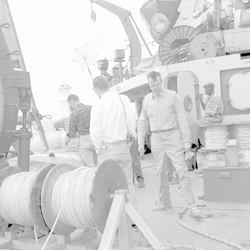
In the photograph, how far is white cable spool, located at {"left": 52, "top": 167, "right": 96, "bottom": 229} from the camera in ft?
11.4

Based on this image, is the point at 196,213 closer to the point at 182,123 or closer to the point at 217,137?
the point at 182,123

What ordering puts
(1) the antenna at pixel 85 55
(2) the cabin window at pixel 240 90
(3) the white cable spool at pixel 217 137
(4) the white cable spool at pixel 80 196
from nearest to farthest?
(4) the white cable spool at pixel 80 196 → (3) the white cable spool at pixel 217 137 → (2) the cabin window at pixel 240 90 → (1) the antenna at pixel 85 55

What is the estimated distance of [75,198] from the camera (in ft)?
11.6

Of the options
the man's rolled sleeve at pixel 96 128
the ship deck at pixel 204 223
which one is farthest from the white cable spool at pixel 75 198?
the ship deck at pixel 204 223

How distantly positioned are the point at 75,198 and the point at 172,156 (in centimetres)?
199

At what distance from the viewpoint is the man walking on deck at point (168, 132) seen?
5105mm

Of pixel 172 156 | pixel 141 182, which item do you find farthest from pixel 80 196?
pixel 141 182

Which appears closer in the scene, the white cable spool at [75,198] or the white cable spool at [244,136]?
the white cable spool at [75,198]

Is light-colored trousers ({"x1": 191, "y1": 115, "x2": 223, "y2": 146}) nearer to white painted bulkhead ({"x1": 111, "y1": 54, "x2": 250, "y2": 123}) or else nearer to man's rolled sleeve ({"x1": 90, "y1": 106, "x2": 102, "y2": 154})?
white painted bulkhead ({"x1": 111, "y1": 54, "x2": 250, "y2": 123})

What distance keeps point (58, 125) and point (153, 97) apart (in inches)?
207

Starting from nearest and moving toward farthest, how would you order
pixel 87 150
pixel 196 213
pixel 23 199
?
1. pixel 23 199
2. pixel 196 213
3. pixel 87 150

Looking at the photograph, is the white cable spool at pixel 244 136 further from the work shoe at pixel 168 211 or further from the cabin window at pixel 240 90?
the work shoe at pixel 168 211

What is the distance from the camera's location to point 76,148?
316 inches

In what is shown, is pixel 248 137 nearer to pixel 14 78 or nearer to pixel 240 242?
pixel 240 242
